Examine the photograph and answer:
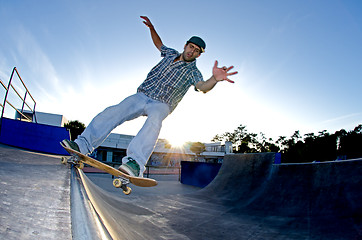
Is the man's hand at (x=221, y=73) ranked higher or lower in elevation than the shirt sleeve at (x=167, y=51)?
lower

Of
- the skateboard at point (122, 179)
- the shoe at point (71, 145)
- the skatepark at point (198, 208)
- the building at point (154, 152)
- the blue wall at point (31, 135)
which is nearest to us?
the skatepark at point (198, 208)

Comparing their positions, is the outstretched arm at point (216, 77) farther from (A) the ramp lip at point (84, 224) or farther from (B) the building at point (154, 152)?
(B) the building at point (154, 152)

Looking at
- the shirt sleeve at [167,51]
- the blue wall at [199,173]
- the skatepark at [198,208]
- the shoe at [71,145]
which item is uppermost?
the shirt sleeve at [167,51]

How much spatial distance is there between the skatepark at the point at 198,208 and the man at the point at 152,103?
41 cm

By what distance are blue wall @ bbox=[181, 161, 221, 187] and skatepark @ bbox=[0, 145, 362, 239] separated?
344 cm

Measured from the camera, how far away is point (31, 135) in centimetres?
687

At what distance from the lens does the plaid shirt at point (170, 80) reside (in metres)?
2.35

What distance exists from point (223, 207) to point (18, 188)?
2.85 metres

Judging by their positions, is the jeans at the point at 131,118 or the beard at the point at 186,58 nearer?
the jeans at the point at 131,118

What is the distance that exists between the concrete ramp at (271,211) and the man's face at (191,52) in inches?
73.1

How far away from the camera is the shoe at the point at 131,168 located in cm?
169

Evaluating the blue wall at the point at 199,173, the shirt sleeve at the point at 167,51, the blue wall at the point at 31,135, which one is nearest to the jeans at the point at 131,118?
the shirt sleeve at the point at 167,51

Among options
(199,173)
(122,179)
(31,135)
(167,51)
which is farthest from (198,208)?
(31,135)

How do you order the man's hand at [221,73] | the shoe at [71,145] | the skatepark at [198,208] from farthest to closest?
the man's hand at [221,73] < the shoe at [71,145] < the skatepark at [198,208]
